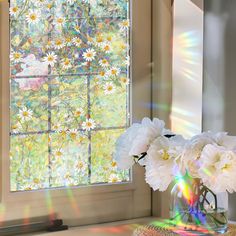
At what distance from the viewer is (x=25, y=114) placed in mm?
2418

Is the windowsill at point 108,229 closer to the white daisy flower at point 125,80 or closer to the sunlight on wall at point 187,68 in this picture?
the sunlight on wall at point 187,68

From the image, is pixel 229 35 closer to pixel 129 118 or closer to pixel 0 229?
pixel 129 118

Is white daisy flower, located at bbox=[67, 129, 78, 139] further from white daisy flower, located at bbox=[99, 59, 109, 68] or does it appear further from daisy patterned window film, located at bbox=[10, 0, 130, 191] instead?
white daisy flower, located at bbox=[99, 59, 109, 68]

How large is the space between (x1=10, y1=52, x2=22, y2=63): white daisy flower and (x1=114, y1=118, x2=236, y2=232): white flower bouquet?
1.68ft

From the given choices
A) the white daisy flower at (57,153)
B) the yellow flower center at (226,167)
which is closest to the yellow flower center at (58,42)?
the white daisy flower at (57,153)

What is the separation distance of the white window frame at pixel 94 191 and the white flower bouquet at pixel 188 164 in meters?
0.40

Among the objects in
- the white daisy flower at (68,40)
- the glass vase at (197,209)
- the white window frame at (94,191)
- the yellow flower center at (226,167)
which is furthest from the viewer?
the white daisy flower at (68,40)

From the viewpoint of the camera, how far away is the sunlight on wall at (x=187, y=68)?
2674mm

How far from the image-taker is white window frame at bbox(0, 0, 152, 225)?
2.36 m

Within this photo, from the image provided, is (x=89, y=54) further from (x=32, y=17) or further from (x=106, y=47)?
(x=32, y=17)

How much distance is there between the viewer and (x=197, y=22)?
2.67 metres

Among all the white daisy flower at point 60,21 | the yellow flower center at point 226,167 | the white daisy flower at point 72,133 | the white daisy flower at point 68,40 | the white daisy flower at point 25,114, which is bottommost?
the yellow flower center at point 226,167

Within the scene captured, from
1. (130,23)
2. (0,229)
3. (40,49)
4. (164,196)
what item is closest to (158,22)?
(130,23)

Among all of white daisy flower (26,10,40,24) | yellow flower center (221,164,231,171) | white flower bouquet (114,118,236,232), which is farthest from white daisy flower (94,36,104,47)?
yellow flower center (221,164,231,171)
